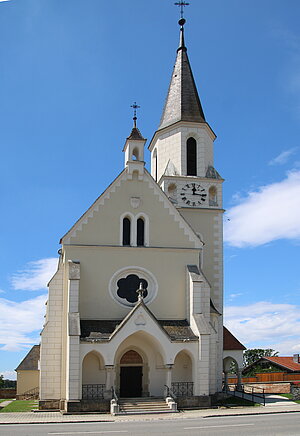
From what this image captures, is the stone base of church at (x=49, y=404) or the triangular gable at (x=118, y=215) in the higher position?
the triangular gable at (x=118, y=215)

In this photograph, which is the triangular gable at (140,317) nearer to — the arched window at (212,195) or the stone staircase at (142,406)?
the stone staircase at (142,406)

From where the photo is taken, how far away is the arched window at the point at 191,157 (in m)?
37.9

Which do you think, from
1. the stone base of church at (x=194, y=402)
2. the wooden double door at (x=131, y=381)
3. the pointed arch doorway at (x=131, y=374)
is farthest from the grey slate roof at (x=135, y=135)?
the stone base of church at (x=194, y=402)

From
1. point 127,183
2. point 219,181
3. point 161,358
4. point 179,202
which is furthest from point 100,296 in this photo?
point 219,181

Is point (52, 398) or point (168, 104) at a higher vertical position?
point (168, 104)

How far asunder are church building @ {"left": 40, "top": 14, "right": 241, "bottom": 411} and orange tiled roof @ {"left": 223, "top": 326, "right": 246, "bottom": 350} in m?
1.70

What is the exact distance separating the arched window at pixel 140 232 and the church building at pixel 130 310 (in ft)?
0.19

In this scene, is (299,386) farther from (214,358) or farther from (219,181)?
(219,181)

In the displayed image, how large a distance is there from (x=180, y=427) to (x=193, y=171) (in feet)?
68.6

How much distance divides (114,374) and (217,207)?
46.4 feet

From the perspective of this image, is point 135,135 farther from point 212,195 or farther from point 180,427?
point 180,427

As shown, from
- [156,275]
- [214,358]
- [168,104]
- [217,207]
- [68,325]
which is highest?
[168,104]

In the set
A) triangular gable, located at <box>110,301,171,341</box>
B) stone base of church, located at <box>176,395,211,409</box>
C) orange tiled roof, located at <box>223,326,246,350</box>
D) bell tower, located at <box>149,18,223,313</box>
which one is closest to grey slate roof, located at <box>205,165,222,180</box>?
bell tower, located at <box>149,18,223,313</box>

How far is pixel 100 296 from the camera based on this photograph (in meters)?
30.1
